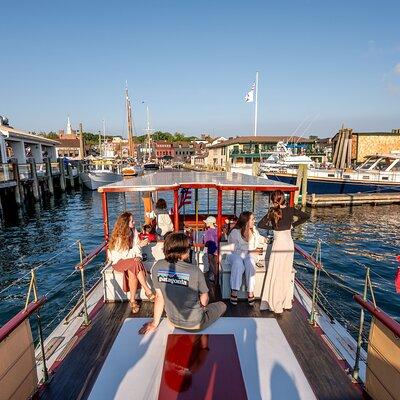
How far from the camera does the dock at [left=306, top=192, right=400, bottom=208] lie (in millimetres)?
27469

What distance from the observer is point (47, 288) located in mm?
11289

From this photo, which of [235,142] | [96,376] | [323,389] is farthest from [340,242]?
[235,142]

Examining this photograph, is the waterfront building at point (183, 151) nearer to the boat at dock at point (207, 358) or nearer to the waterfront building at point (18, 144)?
the waterfront building at point (18, 144)

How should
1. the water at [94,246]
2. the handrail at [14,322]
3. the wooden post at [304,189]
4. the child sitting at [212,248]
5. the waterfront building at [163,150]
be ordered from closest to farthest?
the handrail at [14,322] < the child sitting at [212,248] < the water at [94,246] < the wooden post at [304,189] < the waterfront building at [163,150]

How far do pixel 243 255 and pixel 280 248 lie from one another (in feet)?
2.78

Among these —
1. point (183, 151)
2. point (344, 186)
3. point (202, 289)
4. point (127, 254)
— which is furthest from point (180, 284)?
point (183, 151)

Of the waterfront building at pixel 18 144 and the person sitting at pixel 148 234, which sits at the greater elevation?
the waterfront building at pixel 18 144

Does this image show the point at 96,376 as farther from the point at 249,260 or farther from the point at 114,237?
the point at 249,260

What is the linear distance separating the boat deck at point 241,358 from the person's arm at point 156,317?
14cm

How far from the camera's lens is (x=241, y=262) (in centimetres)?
586

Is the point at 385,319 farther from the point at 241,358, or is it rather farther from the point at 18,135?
the point at 18,135

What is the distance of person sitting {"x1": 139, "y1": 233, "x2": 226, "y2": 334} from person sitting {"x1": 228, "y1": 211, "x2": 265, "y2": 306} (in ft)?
5.62

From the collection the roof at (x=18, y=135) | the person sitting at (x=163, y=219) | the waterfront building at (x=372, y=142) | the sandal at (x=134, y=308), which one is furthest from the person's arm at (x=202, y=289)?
the waterfront building at (x=372, y=142)

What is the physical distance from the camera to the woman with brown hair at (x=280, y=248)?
17.5 feet
